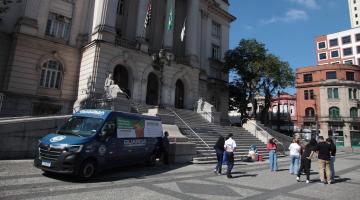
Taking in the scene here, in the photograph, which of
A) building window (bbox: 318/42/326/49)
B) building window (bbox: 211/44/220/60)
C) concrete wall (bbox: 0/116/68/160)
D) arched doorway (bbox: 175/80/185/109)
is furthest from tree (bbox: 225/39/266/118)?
building window (bbox: 318/42/326/49)

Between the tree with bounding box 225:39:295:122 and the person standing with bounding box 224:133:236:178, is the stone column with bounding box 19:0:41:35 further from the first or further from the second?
the tree with bounding box 225:39:295:122

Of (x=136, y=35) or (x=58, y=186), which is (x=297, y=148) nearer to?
(x=58, y=186)

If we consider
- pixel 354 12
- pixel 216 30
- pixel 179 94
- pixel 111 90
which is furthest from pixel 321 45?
pixel 111 90

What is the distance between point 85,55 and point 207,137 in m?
12.7

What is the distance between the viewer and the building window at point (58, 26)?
23.8 meters

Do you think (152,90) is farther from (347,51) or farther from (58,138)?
(347,51)

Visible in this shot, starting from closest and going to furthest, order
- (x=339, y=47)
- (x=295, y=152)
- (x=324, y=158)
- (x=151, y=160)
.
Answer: (x=324, y=158) → (x=295, y=152) → (x=151, y=160) → (x=339, y=47)

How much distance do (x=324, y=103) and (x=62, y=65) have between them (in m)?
47.9

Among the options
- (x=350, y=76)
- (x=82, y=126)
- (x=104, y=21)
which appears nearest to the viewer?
(x=82, y=126)

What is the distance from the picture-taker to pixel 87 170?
29.9 ft

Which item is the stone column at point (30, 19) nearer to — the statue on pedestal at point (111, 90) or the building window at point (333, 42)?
the statue on pedestal at point (111, 90)

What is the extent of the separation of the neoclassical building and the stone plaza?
9133mm

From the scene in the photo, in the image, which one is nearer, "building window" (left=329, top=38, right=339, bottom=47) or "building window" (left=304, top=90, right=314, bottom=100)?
"building window" (left=304, top=90, right=314, bottom=100)

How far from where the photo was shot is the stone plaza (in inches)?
286
